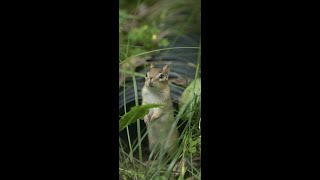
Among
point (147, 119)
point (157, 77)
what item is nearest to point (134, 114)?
point (147, 119)

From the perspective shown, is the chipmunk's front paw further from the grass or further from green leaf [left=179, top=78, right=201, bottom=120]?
green leaf [left=179, top=78, right=201, bottom=120]

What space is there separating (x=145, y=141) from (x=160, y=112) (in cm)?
14

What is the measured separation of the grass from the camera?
7.08 m

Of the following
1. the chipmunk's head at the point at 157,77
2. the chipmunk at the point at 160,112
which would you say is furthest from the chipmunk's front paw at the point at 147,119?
the chipmunk's head at the point at 157,77

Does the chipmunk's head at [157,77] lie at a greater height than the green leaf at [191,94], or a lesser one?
greater

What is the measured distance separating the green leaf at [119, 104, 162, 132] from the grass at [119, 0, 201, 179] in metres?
0.02

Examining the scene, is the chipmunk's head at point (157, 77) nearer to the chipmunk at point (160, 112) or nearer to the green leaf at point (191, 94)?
the chipmunk at point (160, 112)

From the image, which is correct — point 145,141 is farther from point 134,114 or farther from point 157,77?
point 157,77

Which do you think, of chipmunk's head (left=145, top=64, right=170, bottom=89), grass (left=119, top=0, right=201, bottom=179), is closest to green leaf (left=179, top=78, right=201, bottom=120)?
grass (left=119, top=0, right=201, bottom=179)

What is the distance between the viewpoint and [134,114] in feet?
23.3

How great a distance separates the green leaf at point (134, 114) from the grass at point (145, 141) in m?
0.02

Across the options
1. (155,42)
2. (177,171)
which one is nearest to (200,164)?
(177,171)

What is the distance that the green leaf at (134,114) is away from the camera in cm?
709

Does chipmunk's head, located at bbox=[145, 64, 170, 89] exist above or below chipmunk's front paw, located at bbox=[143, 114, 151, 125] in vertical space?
above
